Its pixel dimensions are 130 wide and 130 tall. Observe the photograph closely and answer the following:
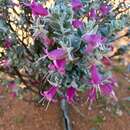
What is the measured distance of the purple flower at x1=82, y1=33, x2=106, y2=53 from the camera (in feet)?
6.82

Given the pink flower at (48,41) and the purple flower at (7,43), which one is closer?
the pink flower at (48,41)

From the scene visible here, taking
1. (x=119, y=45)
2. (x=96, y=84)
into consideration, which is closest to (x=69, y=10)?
(x=96, y=84)

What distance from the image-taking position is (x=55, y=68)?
2236mm

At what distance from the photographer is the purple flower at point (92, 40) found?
2079 millimetres

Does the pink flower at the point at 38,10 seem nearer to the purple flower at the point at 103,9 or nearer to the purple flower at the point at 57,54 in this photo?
the purple flower at the point at 57,54

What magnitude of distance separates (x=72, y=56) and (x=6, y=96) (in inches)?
64.8

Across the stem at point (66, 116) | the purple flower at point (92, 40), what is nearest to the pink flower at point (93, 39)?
the purple flower at point (92, 40)

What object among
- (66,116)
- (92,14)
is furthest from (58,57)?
(66,116)

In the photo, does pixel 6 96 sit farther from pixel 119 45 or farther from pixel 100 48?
pixel 100 48

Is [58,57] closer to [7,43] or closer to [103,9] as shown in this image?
[7,43]

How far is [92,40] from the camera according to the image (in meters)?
2.10

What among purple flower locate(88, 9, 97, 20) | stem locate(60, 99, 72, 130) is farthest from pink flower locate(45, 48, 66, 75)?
stem locate(60, 99, 72, 130)

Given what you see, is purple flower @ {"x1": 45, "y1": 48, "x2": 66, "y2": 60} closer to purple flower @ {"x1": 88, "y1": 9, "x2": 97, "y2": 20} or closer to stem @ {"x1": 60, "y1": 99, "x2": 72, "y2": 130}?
purple flower @ {"x1": 88, "y1": 9, "x2": 97, "y2": 20}

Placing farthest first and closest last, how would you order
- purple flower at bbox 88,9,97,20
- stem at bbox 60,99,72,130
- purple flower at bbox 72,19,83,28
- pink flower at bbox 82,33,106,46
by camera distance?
1. stem at bbox 60,99,72,130
2. purple flower at bbox 88,9,97,20
3. purple flower at bbox 72,19,83,28
4. pink flower at bbox 82,33,106,46
